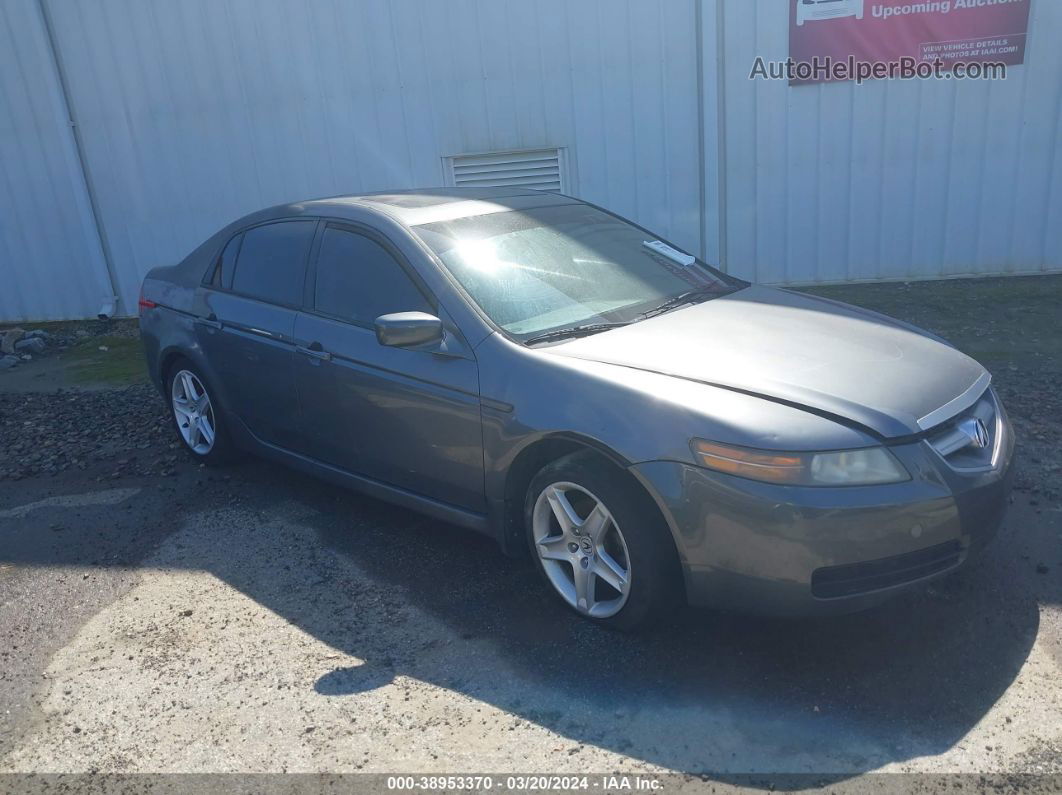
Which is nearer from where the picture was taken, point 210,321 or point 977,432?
point 977,432

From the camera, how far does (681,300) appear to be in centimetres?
421

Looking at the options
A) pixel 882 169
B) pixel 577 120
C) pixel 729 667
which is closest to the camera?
pixel 729 667

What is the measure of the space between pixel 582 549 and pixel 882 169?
248 inches

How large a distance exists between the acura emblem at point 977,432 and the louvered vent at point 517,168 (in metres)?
5.81

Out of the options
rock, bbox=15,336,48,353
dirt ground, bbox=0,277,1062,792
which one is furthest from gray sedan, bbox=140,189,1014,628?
rock, bbox=15,336,48,353

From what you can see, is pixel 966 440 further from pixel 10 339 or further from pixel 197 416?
pixel 10 339

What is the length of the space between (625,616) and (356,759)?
1066 mm

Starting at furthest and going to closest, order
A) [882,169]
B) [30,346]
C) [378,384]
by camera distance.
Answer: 1. [30,346]
2. [882,169]
3. [378,384]

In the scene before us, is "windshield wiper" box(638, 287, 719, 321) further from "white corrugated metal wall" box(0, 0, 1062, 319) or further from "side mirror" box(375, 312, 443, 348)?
"white corrugated metal wall" box(0, 0, 1062, 319)

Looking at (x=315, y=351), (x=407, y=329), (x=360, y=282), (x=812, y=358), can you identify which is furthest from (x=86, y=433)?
(x=812, y=358)

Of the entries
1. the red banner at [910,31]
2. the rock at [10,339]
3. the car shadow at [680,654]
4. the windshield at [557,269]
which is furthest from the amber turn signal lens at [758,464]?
the rock at [10,339]

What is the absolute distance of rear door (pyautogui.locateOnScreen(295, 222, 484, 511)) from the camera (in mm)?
3742

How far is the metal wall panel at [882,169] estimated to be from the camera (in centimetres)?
804

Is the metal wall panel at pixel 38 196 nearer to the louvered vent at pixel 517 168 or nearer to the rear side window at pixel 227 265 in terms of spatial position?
the louvered vent at pixel 517 168
